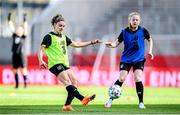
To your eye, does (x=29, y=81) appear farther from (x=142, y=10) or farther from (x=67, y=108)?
(x=67, y=108)

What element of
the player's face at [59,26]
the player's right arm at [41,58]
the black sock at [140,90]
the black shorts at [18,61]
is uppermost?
the player's face at [59,26]

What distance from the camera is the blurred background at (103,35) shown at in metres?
35.0

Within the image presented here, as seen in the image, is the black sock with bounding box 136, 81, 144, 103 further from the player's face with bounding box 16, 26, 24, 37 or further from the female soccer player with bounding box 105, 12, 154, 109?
the player's face with bounding box 16, 26, 24, 37

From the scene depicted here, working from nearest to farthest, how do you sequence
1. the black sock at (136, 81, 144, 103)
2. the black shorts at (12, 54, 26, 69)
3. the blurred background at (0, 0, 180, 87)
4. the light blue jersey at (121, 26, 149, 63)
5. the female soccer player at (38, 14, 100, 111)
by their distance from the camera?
the female soccer player at (38, 14, 100, 111) < the black sock at (136, 81, 144, 103) < the light blue jersey at (121, 26, 149, 63) < the black shorts at (12, 54, 26, 69) < the blurred background at (0, 0, 180, 87)

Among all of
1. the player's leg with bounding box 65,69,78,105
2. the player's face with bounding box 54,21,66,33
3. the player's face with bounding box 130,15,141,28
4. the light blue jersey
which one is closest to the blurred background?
the light blue jersey

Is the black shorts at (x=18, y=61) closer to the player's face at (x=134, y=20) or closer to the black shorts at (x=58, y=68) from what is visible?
the player's face at (x=134, y=20)

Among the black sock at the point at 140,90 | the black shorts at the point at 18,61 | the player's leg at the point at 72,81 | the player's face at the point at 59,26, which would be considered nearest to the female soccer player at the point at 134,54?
the black sock at the point at 140,90

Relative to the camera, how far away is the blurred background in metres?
35.0

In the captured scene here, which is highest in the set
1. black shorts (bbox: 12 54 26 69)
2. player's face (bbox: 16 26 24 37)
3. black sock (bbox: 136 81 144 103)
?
player's face (bbox: 16 26 24 37)

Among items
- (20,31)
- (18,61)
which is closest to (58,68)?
(20,31)

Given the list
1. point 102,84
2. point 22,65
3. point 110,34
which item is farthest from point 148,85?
point 22,65

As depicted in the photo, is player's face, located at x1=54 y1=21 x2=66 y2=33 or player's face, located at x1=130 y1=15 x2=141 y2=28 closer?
player's face, located at x1=54 y1=21 x2=66 y2=33

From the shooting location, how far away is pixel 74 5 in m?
40.3

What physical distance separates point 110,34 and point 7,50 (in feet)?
16.1
